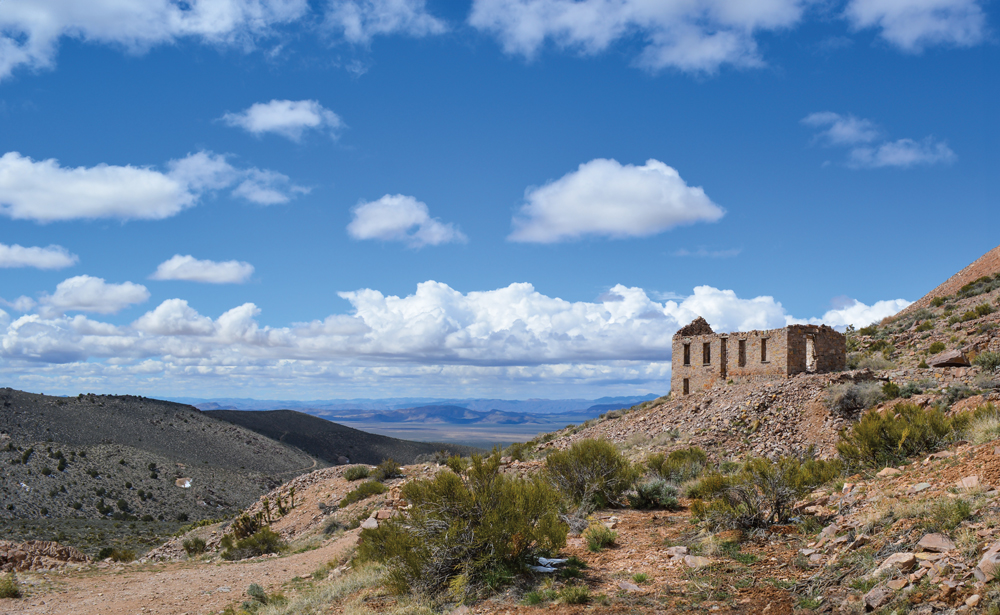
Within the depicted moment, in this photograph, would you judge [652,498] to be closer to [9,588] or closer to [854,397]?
[854,397]

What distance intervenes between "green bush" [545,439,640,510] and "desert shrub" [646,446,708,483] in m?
1.73

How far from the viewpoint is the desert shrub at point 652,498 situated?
47.1 feet

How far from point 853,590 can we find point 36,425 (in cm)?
7260

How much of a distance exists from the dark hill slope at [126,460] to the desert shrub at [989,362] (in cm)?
4743

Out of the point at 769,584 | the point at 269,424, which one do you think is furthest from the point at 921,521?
the point at 269,424

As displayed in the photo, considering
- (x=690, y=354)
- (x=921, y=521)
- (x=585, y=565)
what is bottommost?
(x=585, y=565)

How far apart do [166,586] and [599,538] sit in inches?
427

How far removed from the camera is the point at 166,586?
14.5 metres

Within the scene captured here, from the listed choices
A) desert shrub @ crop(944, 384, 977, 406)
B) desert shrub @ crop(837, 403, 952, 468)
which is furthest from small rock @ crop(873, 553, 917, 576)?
desert shrub @ crop(944, 384, 977, 406)

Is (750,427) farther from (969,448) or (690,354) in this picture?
(969,448)

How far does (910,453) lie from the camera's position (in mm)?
12203

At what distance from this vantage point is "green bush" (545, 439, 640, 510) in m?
15.1

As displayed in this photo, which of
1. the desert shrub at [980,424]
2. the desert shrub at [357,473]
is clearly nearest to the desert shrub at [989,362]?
the desert shrub at [980,424]

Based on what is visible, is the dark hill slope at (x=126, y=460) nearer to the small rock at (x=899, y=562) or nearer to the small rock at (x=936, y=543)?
the small rock at (x=899, y=562)
